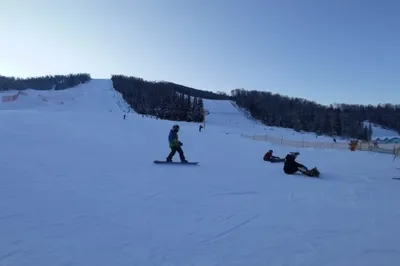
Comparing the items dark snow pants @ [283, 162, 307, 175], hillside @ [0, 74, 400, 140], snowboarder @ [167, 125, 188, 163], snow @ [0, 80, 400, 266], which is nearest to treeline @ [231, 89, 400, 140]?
hillside @ [0, 74, 400, 140]

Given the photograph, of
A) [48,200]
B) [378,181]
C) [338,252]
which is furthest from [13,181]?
[378,181]

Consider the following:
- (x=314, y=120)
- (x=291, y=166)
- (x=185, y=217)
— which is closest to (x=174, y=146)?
(x=291, y=166)

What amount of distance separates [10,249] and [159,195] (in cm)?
364

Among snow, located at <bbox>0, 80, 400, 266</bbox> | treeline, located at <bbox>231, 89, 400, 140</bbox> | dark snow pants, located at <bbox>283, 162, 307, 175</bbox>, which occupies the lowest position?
snow, located at <bbox>0, 80, 400, 266</bbox>

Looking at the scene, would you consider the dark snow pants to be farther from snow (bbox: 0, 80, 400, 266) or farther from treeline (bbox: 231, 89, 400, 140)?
treeline (bbox: 231, 89, 400, 140)

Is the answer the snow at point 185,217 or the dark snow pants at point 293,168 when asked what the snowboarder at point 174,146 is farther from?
the dark snow pants at point 293,168

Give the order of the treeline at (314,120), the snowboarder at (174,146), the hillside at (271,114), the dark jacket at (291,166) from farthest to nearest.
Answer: the treeline at (314,120)
the hillside at (271,114)
the snowboarder at (174,146)
the dark jacket at (291,166)

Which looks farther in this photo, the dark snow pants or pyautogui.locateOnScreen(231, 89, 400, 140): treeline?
pyautogui.locateOnScreen(231, 89, 400, 140): treeline

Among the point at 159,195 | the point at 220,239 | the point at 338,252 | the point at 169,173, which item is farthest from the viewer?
the point at 169,173

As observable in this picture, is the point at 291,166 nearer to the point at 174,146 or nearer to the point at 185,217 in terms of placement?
the point at 174,146

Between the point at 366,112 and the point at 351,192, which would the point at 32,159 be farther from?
the point at 366,112

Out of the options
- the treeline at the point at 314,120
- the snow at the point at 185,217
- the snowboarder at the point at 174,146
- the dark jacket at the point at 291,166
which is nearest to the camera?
the snow at the point at 185,217

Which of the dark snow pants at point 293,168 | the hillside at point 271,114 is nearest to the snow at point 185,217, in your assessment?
the dark snow pants at point 293,168

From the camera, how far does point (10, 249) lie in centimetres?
434
